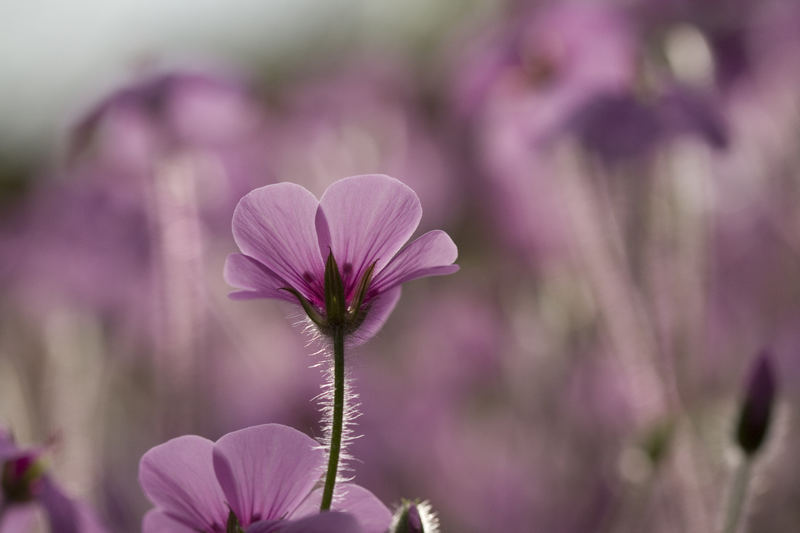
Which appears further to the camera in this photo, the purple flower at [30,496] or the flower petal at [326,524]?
the purple flower at [30,496]

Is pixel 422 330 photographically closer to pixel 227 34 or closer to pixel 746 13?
pixel 746 13

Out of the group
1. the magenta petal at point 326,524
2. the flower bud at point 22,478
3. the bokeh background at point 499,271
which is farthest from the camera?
the bokeh background at point 499,271

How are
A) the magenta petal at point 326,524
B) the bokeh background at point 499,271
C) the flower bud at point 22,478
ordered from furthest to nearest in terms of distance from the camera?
1. the bokeh background at point 499,271
2. the flower bud at point 22,478
3. the magenta petal at point 326,524

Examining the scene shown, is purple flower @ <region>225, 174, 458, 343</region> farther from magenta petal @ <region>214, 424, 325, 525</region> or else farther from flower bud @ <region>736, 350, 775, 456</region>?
flower bud @ <region>736, 350, 775, 456</region>

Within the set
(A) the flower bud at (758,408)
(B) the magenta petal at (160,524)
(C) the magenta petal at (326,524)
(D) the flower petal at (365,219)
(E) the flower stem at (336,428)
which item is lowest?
(A) the flower bud at (758,408)

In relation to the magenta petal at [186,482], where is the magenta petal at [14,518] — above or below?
below

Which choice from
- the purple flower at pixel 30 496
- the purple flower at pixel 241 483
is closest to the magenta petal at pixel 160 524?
the purple flower at pixel 241 483

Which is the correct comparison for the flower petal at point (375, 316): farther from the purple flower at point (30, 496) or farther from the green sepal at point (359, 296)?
the purple flower at point (30, 496)

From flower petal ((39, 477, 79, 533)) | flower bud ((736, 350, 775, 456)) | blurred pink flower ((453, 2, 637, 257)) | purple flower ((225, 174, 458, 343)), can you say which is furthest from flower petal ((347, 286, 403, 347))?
blurred pink flower ((453, 2, 637, 257))
